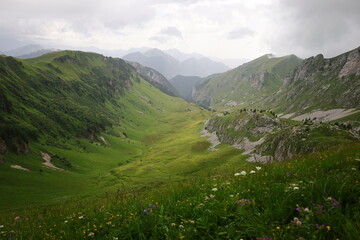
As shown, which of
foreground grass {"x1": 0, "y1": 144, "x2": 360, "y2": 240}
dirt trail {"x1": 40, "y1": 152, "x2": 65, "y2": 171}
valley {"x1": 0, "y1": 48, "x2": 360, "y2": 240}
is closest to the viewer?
foreground grass {"x1": 0, "y1": 144, "x2": 360, "y2": 240}

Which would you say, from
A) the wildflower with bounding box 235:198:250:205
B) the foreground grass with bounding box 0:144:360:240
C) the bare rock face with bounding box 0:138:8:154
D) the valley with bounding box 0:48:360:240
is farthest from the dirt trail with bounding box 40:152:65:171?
the wildflower with bounding box 235:198:250:205

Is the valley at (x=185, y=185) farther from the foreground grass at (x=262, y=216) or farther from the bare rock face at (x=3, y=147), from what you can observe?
the bare rock face at (x=3, y=147)

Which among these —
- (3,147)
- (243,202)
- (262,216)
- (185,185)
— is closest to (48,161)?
(3,147)

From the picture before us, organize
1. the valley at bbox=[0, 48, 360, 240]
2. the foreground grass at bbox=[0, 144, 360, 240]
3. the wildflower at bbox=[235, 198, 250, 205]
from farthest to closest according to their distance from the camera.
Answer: the wildflower at bbox=[235, 198, 250, 205]
the valley at bbox=[0, 48, 360, 240]
the foreground grass at bbox=[0, 144, 360, 240]

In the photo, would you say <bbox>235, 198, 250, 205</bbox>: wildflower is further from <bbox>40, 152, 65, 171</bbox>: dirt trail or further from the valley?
<bbox>40, 152, 65, 171</bbox>: dirt trail

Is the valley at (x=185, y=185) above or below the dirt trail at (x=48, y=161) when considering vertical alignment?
above

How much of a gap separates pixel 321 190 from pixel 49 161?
16942cm

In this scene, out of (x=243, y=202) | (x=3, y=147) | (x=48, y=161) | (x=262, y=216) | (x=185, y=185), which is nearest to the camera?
(x=262, y=216)

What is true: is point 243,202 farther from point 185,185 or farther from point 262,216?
point 185,185

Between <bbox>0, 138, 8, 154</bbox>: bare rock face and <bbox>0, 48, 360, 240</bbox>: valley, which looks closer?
<bbox>0, 48, 360, 240</bbox>: valley

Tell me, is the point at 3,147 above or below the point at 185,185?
below

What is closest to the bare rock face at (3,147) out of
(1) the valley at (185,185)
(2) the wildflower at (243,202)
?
(1) the valley at (185,185)

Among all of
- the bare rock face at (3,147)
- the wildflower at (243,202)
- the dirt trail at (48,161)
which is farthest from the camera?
the dirt trail at (48,161)

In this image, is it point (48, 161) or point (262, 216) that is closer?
point (262, 216)
